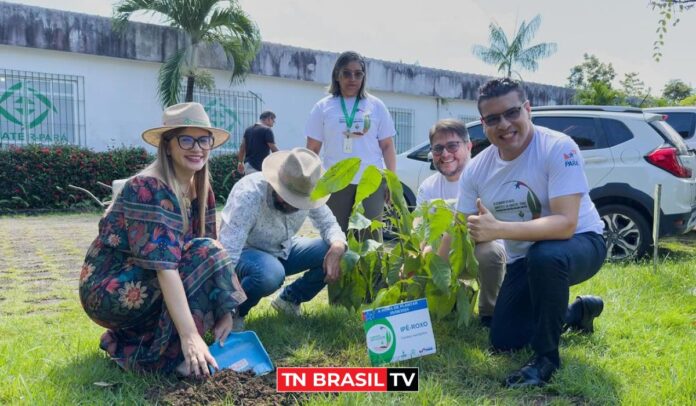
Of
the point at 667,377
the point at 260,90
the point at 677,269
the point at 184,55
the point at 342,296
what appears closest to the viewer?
the point at 667,377

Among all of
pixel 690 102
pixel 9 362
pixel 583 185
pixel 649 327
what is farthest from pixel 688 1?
pixel 690 102

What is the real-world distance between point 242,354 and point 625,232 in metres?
4.72

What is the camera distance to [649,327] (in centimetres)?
363

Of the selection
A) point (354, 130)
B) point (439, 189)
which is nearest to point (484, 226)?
point (439, 189)

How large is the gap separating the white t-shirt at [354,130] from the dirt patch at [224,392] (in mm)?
1962

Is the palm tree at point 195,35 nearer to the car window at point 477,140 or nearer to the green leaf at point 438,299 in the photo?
the car window at point 477,140

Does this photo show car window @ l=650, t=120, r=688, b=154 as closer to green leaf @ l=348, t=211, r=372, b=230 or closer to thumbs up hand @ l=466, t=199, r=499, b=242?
thumbs up hand @ l=466, t=199, r=499, b=242

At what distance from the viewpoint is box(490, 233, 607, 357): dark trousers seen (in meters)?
2.70

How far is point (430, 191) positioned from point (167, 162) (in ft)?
5.88

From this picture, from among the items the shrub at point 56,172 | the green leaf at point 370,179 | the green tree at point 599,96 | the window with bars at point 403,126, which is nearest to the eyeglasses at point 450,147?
the green leaf at point 370,179

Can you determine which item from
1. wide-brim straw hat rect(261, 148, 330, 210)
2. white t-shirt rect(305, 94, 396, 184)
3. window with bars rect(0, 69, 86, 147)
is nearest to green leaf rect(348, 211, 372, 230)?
wide-brim straw hat rect(261, 148, 330, 210)

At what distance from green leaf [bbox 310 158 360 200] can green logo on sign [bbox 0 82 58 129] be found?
10.2 m

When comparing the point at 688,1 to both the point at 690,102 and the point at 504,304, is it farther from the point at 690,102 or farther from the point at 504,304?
the point at 690,102

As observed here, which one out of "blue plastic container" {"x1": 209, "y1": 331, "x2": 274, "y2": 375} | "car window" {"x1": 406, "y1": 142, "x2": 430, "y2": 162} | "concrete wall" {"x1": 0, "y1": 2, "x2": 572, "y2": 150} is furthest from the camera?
"concrete wall" {"x1": 0, "y1": 2, "x2": 572, "y2": 150}
